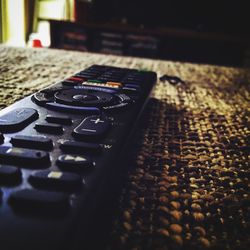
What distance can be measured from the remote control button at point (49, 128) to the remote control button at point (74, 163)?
0.14 feet

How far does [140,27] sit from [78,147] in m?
2.85

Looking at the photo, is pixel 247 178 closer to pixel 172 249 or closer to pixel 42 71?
pixel 172 249

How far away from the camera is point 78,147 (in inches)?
6.7

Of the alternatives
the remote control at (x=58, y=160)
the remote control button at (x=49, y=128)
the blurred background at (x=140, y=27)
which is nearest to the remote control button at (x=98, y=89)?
the remote control at (x=58, y=160)

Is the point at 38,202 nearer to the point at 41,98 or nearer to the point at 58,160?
the point at 58,160

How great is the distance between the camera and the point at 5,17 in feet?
11.3

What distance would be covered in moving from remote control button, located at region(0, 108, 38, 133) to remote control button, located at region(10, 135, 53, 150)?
21mm

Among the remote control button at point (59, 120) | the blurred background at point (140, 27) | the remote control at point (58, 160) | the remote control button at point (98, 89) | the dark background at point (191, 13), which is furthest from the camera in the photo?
the dark background at point (191, 13)

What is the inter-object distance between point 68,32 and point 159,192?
8.57ft

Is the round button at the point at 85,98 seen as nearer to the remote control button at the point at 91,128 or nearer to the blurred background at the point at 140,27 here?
the remote control button at the point at 91,128

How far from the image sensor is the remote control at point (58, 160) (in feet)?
0.36

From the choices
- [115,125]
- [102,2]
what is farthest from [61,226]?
[102,2]

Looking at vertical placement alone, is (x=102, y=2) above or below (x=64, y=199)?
above

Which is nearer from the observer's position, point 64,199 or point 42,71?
point 64,199
